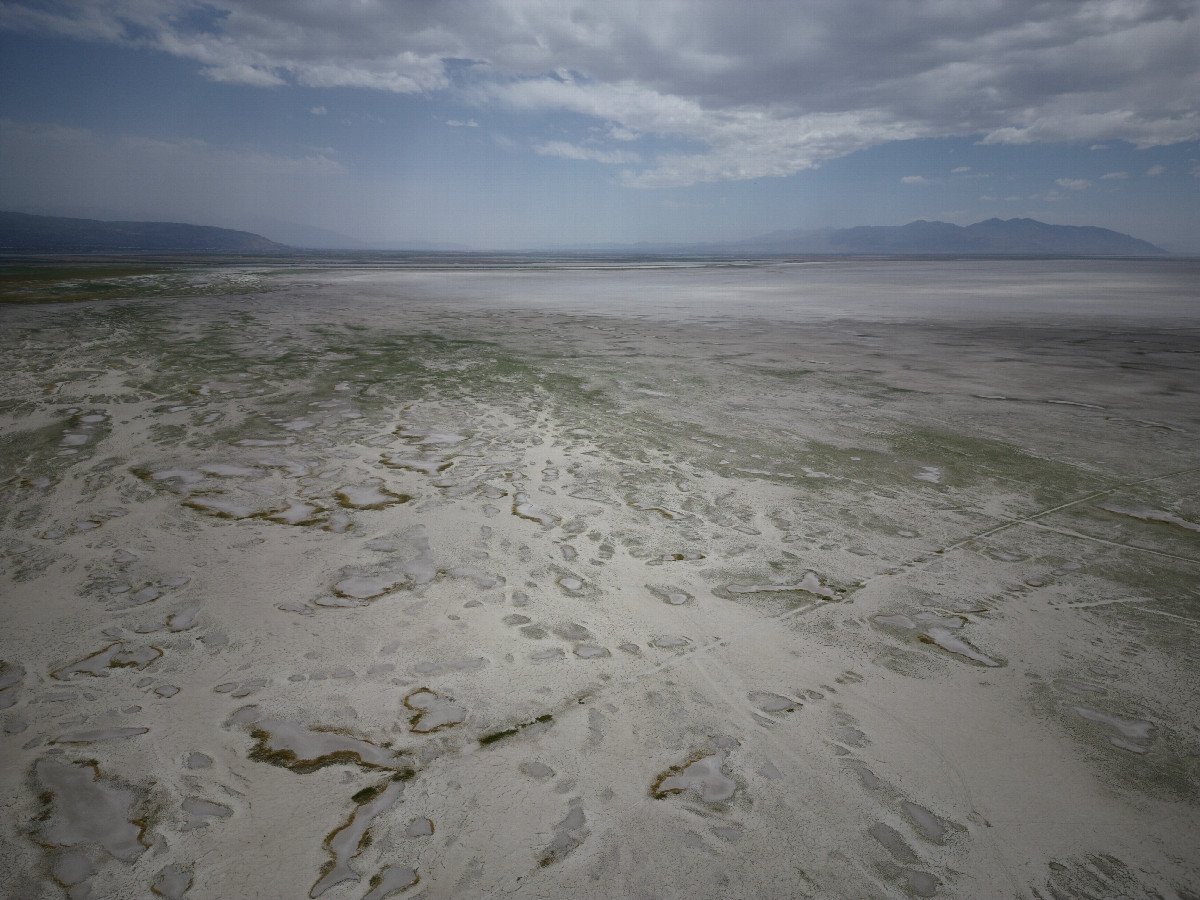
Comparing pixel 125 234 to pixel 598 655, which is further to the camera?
pixel 125 234

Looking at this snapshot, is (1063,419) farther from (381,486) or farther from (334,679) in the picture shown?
(334,679)

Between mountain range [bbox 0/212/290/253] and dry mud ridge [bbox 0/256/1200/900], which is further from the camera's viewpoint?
mountain range [bbox 0/212/290/253]

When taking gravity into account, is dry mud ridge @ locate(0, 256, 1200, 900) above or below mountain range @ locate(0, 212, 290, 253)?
below

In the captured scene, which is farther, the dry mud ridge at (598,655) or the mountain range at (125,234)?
the mountain range at (125,234)

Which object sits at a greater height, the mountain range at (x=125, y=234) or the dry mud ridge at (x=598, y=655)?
the mountain range at (x=125, y=234)

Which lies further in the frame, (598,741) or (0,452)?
Answer: (0,452)

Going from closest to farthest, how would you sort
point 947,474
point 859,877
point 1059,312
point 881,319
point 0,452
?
point 859,877 < point 947,474 < point 0,452 < point 881,319 < point 1059,312

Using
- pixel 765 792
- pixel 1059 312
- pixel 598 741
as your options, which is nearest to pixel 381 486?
pixel 598 741

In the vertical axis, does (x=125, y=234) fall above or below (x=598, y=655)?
above
